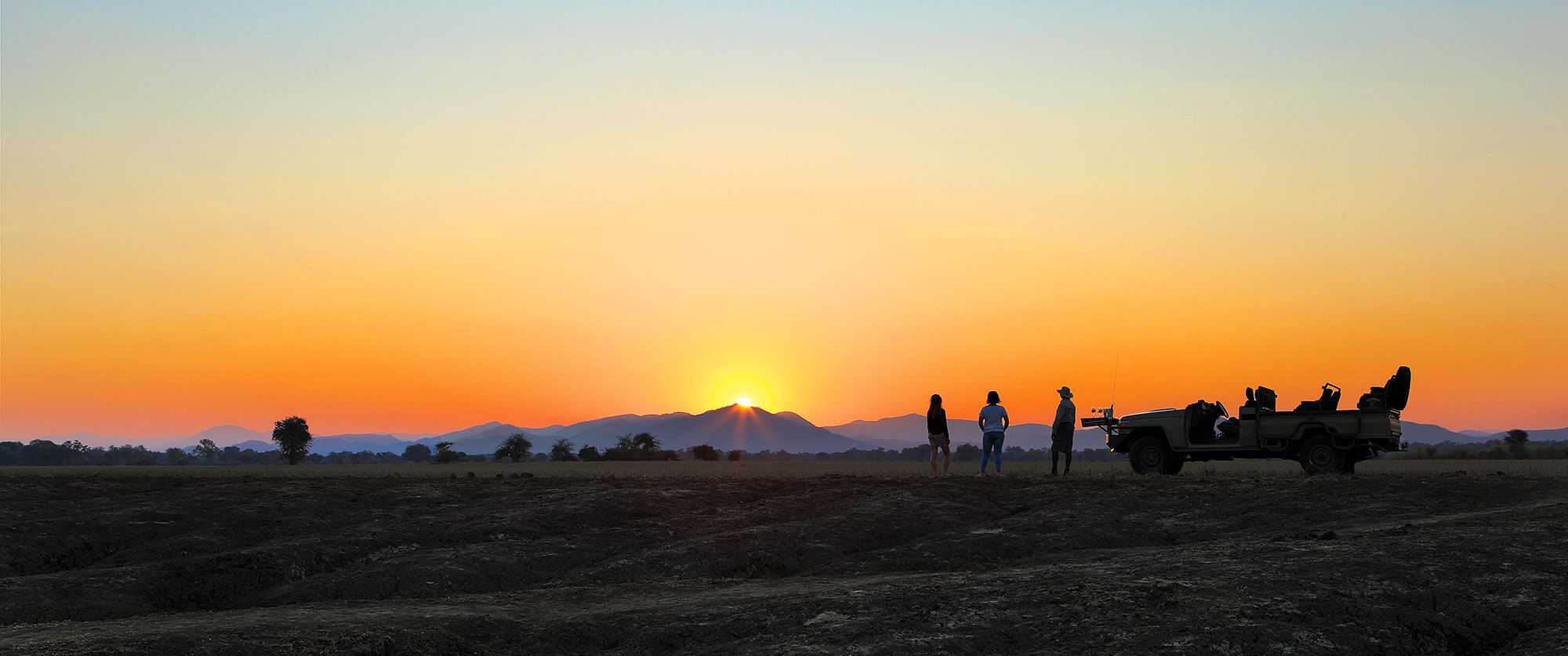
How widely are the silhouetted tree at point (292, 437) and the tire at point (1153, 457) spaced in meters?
90.8

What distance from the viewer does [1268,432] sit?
24531 mm

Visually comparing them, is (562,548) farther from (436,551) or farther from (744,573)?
(744,573)

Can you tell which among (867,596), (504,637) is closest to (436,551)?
(504,637)

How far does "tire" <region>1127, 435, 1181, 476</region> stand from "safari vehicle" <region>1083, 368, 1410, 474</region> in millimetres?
18

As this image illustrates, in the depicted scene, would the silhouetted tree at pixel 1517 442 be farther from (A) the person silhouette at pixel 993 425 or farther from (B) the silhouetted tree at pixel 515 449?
(B) the silhouetted tree at pixel 515 449

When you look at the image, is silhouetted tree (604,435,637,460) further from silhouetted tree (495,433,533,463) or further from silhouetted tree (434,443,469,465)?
silhouetted tree (434,443,469,465)

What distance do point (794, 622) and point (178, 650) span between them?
→ 5638 millimetres

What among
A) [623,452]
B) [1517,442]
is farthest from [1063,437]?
[623,452]

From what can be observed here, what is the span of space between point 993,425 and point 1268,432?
5888mm

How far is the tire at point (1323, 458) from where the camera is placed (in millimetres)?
23719

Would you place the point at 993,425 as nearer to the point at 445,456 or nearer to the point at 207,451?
the point at 445,456

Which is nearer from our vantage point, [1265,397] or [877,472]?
[1265,397]

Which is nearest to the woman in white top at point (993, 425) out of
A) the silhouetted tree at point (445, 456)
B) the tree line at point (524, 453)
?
the tree line at point (524, 453)

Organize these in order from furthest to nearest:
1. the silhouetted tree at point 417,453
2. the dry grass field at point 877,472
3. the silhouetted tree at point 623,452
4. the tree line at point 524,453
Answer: the silhouetted tree at point 417,453
the silhouetted tree at point 623,452
the tree line at point 524,453
the dry grass field at point 877,472
